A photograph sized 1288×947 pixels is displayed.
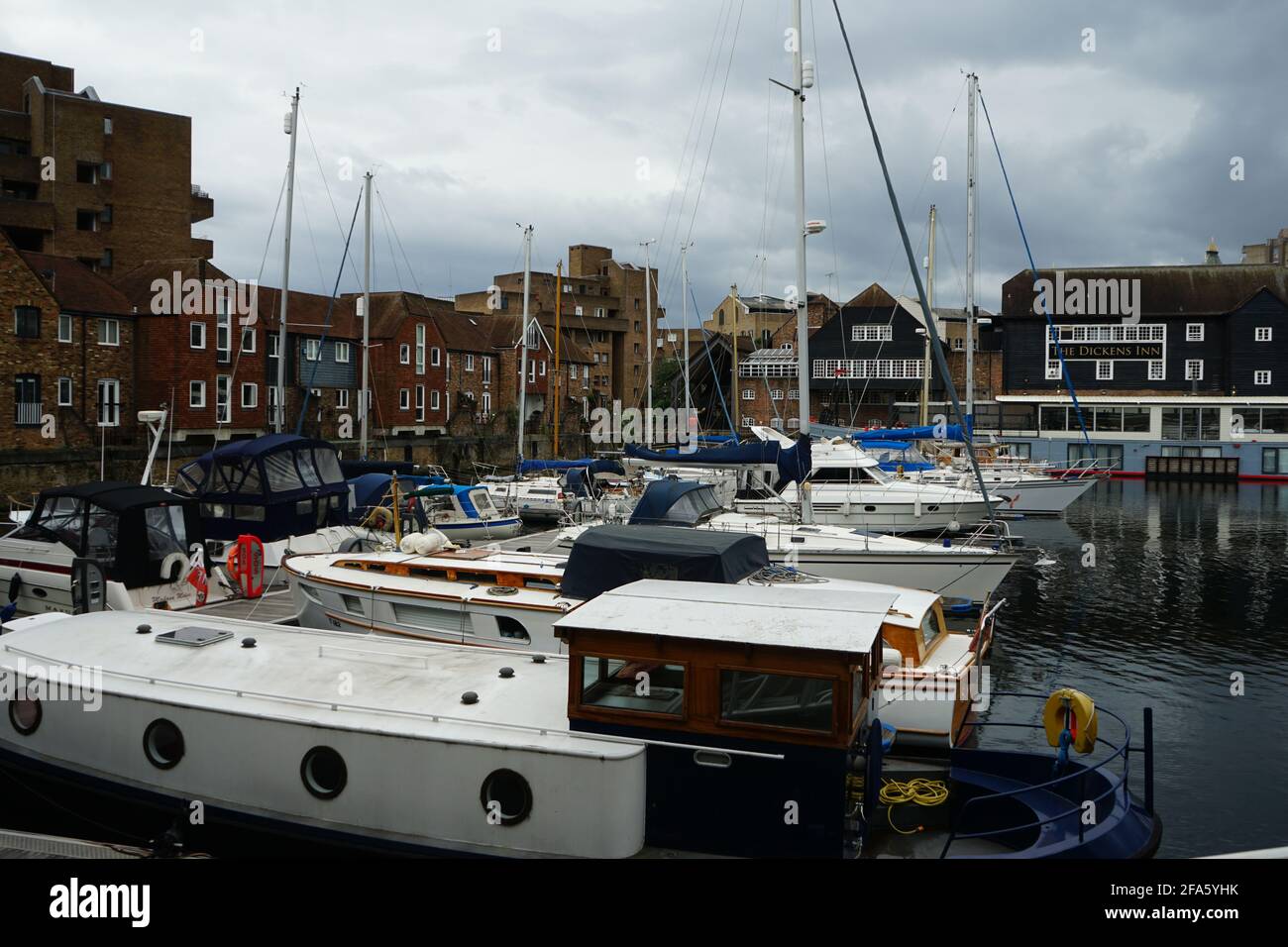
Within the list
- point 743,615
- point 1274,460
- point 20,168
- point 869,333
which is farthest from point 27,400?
point 1274,460

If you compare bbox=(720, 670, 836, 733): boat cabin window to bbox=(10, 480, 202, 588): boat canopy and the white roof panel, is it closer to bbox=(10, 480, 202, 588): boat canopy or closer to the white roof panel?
the white roof panel

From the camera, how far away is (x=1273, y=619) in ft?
84.0

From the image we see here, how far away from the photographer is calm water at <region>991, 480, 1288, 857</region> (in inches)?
569

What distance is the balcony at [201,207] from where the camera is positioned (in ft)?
225

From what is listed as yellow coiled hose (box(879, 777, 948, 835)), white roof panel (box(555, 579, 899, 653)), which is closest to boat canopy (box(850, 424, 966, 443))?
yellow coiled hose (box(879, 777, 948, 835))

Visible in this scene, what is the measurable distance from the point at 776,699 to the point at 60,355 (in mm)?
45619

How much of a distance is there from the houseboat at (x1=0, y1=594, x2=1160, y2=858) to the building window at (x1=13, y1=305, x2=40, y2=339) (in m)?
35.9

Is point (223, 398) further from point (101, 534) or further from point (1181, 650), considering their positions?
point (1181, 650)

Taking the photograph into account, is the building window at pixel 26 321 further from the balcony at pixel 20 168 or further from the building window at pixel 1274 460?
the building window at pixel 1274 460

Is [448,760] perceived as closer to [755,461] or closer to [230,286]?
[755,461]

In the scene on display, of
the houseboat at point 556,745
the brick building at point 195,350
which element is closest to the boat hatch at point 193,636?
the houseboat at point 556,745
